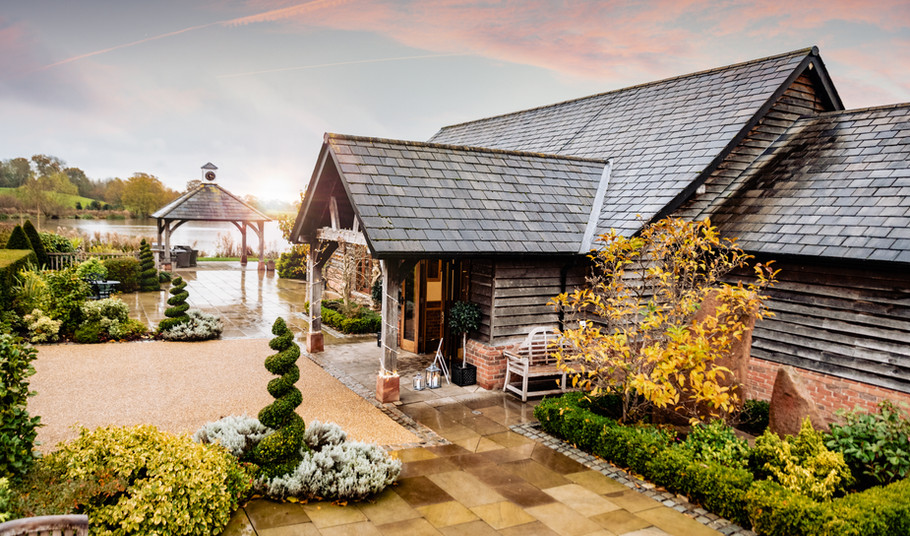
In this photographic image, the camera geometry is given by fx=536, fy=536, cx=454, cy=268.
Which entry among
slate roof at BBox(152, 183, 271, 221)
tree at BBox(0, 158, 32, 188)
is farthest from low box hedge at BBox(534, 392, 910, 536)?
tree at BBox(0, 158, 32, 188)

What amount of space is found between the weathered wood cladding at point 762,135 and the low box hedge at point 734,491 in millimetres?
5332

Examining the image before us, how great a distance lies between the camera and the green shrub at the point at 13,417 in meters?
4.59

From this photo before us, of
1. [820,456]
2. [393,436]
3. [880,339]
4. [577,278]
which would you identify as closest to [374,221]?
[393,436]

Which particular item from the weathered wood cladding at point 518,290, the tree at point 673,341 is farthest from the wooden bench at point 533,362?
the tree at point 673,341

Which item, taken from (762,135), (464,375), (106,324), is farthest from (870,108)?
(106,324)

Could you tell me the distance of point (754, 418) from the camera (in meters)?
8.48

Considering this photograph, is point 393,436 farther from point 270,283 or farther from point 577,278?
point 270,283

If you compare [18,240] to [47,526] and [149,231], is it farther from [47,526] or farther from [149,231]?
[149,231]

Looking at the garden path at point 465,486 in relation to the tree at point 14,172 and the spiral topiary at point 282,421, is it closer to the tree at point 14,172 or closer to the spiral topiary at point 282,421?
the spiral topiary at point 282,421

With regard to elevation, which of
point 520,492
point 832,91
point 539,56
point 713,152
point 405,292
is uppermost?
point 539,56

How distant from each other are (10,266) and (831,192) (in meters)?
18.6

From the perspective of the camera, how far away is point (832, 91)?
39.1 feet

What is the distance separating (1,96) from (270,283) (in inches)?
1650

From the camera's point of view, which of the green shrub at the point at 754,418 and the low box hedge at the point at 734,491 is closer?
the low box hedge at the point at 734,491
